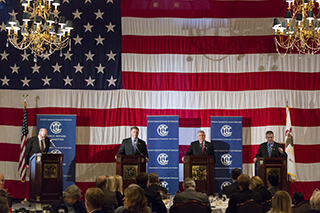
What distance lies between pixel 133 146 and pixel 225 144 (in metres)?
2.44

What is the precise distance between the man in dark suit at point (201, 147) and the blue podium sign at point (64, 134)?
2921 millimetres

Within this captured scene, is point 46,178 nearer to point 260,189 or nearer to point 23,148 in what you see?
point 23,148

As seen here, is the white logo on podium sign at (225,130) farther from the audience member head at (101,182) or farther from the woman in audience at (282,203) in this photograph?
the woman in audience at (282,203)

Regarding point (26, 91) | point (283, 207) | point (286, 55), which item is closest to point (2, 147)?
point (26, 91)

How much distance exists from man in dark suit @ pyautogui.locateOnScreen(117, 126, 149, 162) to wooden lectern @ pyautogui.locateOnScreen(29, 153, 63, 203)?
4.99ft

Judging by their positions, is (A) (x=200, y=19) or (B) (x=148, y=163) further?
(A) (x=200, y=19)

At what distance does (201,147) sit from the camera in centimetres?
1044

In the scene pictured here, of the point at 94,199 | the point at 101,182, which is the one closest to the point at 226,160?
the point at 101,182

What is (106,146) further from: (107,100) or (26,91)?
(26,91)

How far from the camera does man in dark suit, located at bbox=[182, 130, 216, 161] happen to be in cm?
1037

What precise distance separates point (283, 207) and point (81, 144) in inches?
302

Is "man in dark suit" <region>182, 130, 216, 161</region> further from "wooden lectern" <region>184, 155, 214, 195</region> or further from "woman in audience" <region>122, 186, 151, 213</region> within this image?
"woman in audience" <region>122, 186, 151, 213</region>

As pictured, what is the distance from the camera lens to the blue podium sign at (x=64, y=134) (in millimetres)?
10805

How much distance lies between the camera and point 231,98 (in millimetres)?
11539
